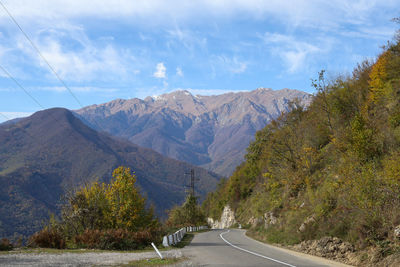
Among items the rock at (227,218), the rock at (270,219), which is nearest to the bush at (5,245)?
the rock at (270,219)

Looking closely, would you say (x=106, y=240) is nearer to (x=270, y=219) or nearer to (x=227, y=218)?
(x=270, y=219)

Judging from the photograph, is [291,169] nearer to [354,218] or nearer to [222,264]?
[354,218]

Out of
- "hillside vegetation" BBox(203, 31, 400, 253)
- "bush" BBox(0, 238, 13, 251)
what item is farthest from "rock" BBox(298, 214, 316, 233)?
"bush" BBox(0, 238, 13, 251)

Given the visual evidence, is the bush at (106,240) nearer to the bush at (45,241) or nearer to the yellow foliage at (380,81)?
the bush at (45,241)

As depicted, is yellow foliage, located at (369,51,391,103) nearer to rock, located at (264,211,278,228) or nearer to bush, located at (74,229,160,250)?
rock, located at (264,211,278,228)

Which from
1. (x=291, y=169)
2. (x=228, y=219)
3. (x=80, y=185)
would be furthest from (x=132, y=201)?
(x=228, y=219)

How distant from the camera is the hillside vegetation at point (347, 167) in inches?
622

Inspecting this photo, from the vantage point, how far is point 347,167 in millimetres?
18609

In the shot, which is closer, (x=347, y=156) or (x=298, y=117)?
(x=347, y=156)

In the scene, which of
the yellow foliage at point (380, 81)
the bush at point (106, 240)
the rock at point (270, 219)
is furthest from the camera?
the rock at point (270, 219)

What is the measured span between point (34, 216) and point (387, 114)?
167m

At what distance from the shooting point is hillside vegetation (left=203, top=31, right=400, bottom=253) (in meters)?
15.8

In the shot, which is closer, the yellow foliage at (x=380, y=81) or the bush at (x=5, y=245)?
the bush at (x=5, y=245)

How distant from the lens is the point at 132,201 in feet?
116
